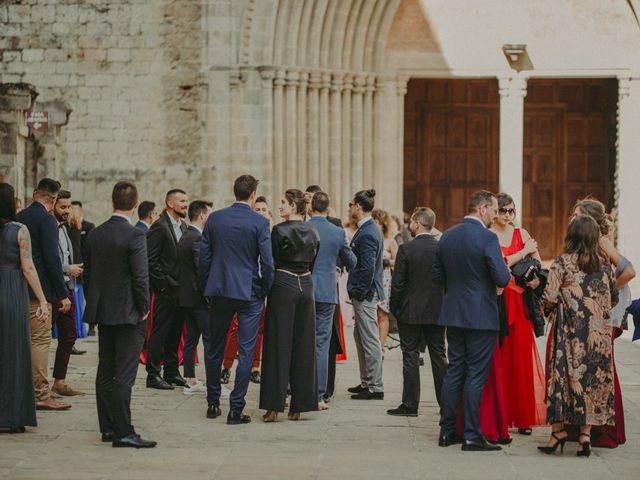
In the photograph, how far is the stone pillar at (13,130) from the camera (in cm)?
1258

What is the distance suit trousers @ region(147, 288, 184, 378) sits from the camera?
10380 mm

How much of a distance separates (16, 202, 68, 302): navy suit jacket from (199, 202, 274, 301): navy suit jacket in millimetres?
1052

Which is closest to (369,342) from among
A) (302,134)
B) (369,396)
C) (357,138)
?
(369,396)

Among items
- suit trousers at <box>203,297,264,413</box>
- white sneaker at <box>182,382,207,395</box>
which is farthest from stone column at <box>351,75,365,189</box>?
suit trousers at <box>203,297,264,413</box>

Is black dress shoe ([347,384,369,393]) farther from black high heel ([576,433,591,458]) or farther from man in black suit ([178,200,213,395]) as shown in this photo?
black high heel ([576,433,591,458])

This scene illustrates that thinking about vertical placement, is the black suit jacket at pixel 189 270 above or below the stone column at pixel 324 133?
below

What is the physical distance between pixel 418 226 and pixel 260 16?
8.06 metres

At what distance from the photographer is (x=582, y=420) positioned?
7.70 m

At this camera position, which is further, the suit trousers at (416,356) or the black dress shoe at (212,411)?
the suit trousers at (416,356)

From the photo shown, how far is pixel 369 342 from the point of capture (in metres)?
9.92

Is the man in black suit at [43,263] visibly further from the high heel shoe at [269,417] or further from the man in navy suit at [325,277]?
the man in navy suit at [325,277]

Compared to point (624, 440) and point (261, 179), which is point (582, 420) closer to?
point (624, 440)

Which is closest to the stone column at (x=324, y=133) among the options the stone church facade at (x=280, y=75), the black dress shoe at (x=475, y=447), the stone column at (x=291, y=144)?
the stone church facade at (x=280, y=75)

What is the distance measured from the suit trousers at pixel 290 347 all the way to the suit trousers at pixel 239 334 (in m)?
0.10
